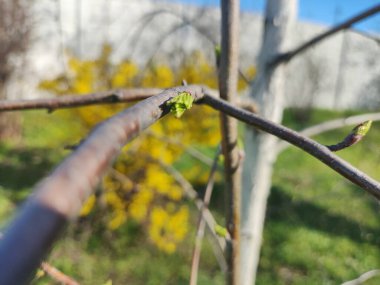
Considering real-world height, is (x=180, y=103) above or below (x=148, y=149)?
above

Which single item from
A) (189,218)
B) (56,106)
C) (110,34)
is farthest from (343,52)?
(56,106)

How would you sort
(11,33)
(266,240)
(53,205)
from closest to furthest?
(53,205), (266,240), (11,33)

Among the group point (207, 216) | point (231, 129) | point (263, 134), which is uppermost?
point (231, 129)

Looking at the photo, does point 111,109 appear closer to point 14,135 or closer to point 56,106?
point 56,106

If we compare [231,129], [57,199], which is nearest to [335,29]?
[231,129]

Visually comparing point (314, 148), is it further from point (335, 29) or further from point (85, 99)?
point (335, 29)

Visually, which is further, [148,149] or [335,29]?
[148,149]

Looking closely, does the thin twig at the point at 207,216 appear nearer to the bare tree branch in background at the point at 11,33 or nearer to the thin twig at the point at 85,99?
the thin twig at the point at 85,99
